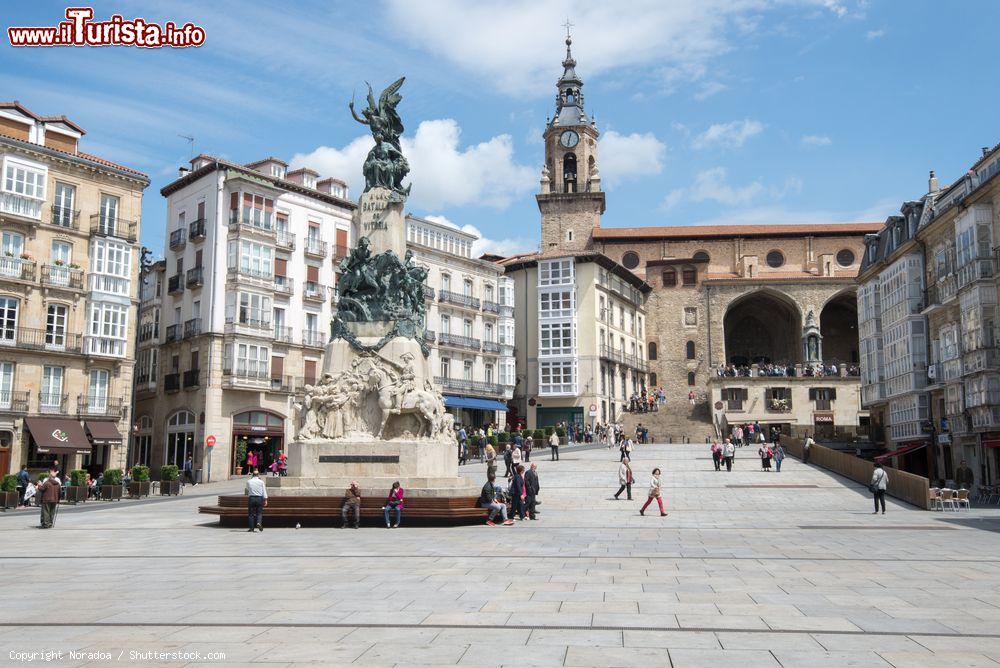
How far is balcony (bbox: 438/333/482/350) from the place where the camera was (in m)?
56.5

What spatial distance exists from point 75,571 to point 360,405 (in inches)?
357

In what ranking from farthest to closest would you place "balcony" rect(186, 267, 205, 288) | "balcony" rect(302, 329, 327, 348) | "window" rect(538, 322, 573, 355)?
"window" rect(538, 322, 573, 355)
"balcony" rect(302, 329, 327, 348)
"balcony" rect(186, 267, 205, 288)

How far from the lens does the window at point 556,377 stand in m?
62.3

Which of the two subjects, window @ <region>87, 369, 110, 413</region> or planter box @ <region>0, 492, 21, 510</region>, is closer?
planter box @ <region>0, 492, 21, 510</region>

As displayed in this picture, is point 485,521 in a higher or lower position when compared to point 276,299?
lower

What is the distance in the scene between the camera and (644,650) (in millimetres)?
7297

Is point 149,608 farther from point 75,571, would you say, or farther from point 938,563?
point 938,563

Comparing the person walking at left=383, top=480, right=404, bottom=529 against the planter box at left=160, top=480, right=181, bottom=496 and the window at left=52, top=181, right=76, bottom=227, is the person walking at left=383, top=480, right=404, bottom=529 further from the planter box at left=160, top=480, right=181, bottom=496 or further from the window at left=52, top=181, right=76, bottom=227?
the window at left=52, top=181, right=76, bottom=227

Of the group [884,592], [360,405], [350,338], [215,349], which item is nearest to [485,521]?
[360,405]

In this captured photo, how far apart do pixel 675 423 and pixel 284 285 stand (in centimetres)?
2908

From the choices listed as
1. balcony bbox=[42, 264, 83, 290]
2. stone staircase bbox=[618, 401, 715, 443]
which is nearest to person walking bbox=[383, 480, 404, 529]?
balcony bbox=[42, 264, 83, 290]

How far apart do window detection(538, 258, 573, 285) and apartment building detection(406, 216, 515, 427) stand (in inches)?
95.2

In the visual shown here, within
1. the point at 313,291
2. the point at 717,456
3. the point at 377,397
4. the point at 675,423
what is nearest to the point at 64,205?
the point at 313,291

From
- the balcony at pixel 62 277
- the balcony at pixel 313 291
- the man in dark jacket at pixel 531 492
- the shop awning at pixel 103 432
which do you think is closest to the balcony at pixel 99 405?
the shop awning at pixel 103 432
